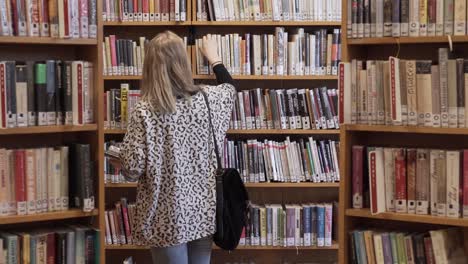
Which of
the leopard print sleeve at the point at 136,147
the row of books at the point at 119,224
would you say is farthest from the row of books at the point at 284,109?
the leopard print sleeve at the point at 136,147

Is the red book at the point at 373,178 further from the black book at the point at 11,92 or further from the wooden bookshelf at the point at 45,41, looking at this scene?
the black book at the point at 11,92

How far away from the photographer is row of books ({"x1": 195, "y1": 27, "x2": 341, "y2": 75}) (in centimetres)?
416

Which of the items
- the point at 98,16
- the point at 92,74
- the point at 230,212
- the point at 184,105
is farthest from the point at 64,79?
the point at 230,212

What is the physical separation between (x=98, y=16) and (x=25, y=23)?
0.29 metres

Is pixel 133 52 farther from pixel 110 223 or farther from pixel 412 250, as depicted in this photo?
pixel 412 250

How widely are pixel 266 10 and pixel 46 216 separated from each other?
1.96 m

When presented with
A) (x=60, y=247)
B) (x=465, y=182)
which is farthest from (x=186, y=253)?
(x=465, y=182)

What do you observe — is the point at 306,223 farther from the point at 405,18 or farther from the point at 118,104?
the point at 405,18

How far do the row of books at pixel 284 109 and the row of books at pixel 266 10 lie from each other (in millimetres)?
443

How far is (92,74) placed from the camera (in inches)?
113

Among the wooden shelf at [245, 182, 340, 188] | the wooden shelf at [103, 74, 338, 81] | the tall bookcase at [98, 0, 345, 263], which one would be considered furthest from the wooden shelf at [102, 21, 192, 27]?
the wooden shelf at [245, 182, 340, 188]

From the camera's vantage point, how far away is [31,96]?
278 centimetres

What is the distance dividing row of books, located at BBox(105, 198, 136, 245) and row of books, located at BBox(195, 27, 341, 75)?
0.96 meters

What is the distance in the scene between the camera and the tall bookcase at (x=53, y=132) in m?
2.76
